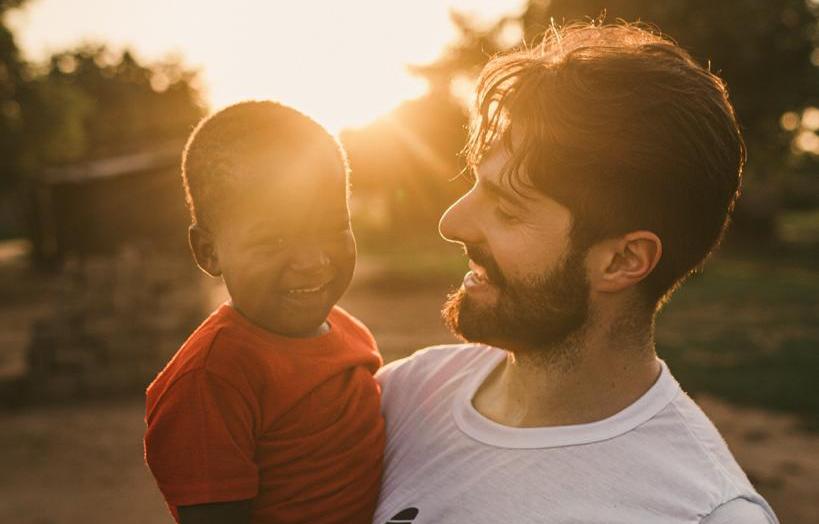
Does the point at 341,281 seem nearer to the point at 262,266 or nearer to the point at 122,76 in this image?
the point at 262,266

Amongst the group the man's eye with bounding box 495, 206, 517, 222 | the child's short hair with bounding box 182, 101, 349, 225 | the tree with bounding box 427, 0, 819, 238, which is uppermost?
the child's short hair with bounding box 182, 101, 349, 225

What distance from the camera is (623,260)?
6.68 ft

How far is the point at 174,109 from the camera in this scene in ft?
198

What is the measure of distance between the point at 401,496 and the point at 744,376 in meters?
8.12

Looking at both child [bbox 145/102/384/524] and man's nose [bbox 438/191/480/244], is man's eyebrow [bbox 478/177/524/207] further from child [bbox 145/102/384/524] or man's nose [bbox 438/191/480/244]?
child [bbox 145/102/384/524]

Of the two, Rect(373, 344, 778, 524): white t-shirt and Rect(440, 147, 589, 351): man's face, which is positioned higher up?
Rect(440, 147, 589, 351): man's face

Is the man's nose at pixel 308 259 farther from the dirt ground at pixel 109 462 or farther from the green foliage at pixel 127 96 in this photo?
the green foliage at pixel 127 96

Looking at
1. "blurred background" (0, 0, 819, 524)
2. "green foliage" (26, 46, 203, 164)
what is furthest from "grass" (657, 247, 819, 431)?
"green foliage" (26, 46, 203, 164)

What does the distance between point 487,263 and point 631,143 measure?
1.67 feet

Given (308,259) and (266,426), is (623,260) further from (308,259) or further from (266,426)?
(266,426)

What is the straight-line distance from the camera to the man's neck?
194 cm

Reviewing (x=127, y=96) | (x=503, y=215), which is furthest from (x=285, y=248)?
(x=127, y=96)

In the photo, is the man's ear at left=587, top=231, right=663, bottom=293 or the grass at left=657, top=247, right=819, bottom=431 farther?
the grass at left=657, top=247, right=819, bottom=431

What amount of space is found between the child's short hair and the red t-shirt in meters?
0.34
